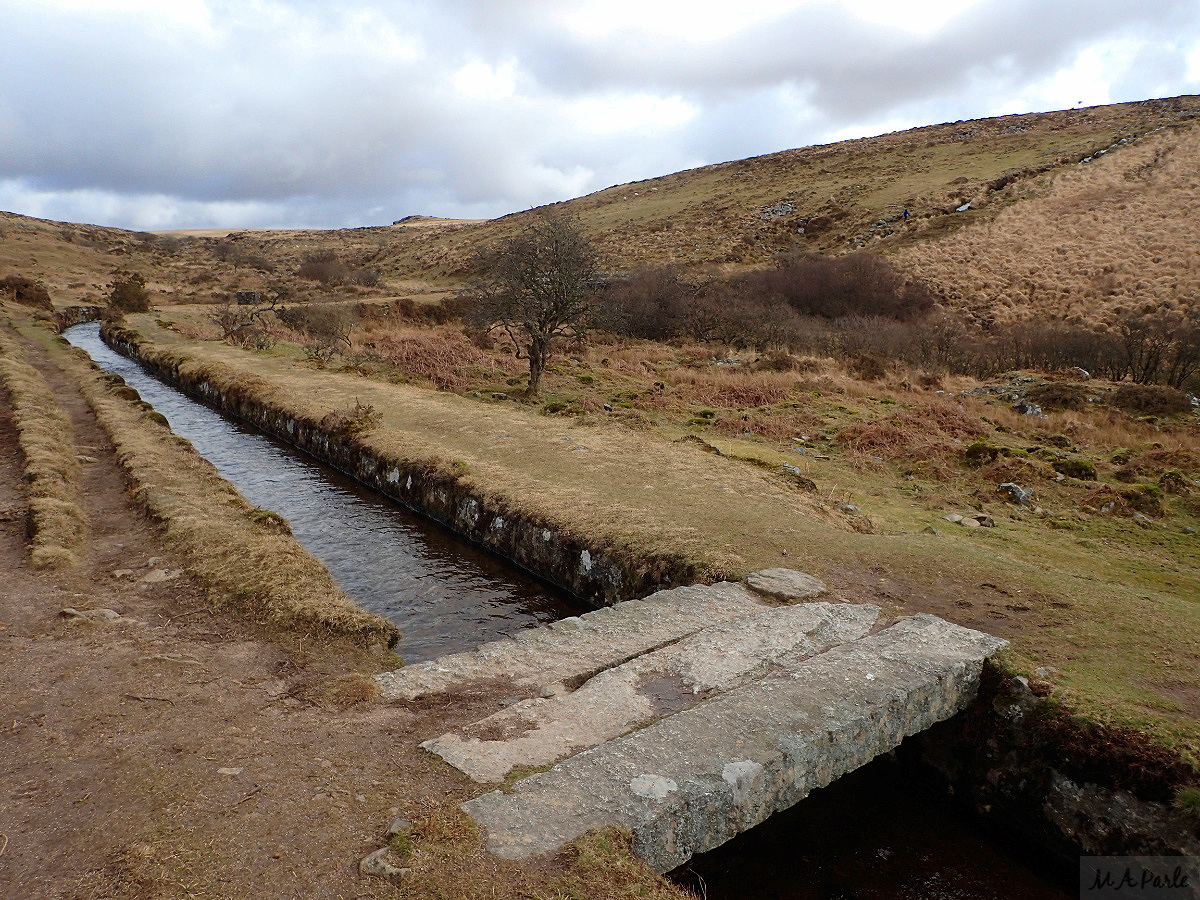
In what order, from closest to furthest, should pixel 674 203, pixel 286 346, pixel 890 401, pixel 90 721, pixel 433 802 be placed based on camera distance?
pixel 433 802 → pixel 90 721 → pixel 890 401 → pixel 286 346 → pixel 674 203

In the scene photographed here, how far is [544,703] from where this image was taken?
642 centimetres

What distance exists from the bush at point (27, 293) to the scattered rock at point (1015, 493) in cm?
5796

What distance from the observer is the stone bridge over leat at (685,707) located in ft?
16.5

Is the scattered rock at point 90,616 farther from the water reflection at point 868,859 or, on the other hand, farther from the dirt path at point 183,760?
the water reflection at point 868,859

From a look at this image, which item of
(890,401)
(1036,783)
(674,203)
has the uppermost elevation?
(674,203)

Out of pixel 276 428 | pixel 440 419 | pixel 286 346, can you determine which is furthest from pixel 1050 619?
pixel 286 346

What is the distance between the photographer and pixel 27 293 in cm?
5041

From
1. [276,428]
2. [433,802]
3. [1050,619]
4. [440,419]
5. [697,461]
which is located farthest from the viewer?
[276,428]

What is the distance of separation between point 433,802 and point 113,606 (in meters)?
6.05

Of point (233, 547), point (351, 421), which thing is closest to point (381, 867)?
point (233, 547)

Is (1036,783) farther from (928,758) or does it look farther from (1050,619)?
(1050,619)

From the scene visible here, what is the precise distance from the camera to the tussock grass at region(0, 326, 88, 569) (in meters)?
10.4

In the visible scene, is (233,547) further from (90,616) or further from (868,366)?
(868,366)

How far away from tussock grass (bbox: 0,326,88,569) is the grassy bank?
18.4ft
